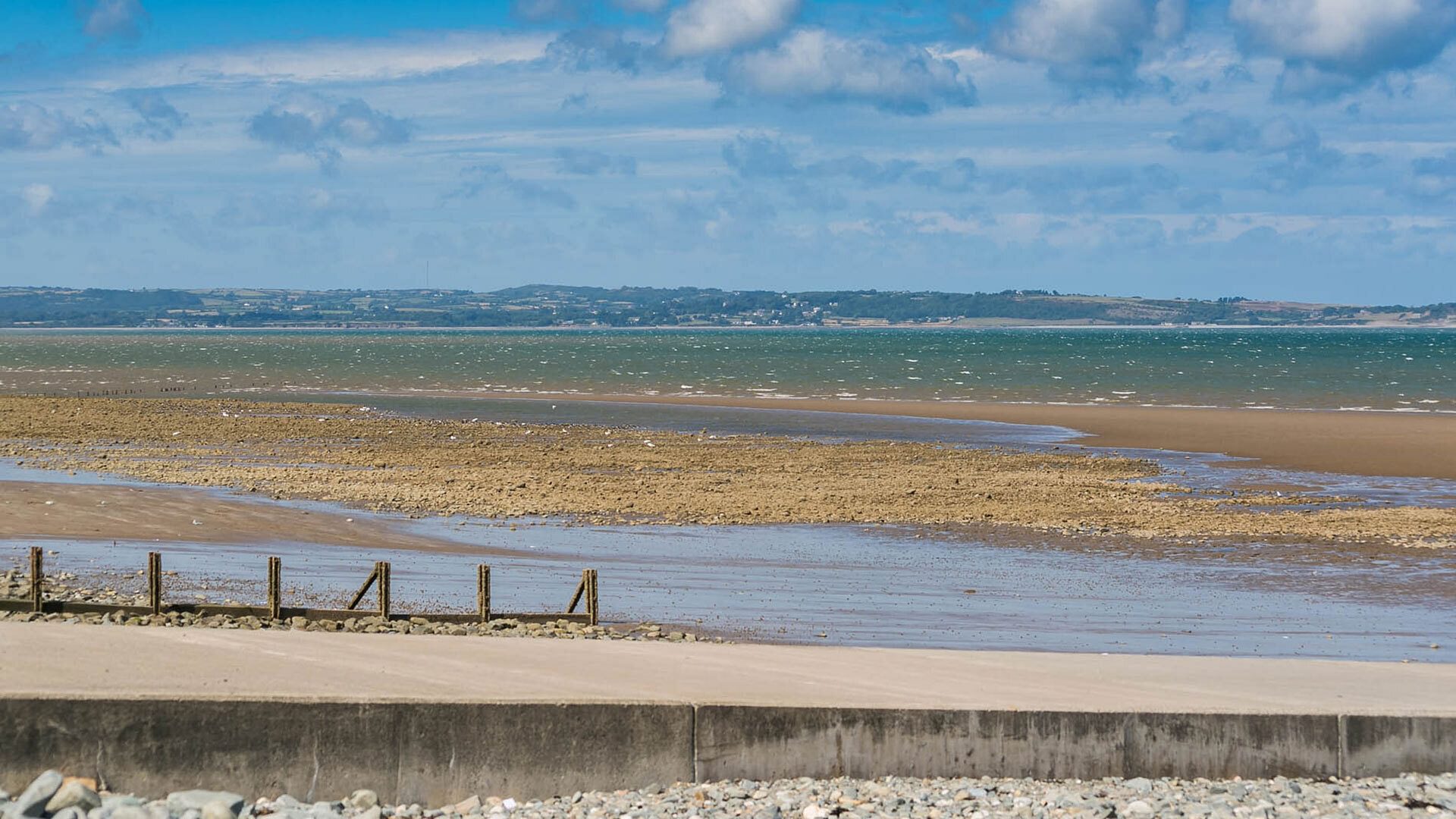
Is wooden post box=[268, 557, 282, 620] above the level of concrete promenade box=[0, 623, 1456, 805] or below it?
above

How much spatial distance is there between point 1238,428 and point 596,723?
130ft

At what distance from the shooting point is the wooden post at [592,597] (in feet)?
50.5

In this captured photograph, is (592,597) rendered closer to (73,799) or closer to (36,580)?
(36,580)

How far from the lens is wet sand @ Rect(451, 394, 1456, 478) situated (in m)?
36.0

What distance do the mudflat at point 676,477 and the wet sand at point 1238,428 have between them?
5.08 metres

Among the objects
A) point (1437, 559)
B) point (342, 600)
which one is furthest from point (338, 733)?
point (1437, 559)

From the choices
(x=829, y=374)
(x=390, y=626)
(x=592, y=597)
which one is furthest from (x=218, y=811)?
(x=829, y=374)

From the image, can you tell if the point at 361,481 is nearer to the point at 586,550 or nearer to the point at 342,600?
the point at 586,550

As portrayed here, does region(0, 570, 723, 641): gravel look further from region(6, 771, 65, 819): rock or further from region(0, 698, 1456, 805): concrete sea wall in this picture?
region(6, 771, 65, 819): rock

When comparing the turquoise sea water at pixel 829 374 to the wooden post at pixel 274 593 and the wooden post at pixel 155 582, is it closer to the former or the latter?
the wooden post at pixel 274 593

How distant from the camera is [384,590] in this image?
15164mm

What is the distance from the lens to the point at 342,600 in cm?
1686

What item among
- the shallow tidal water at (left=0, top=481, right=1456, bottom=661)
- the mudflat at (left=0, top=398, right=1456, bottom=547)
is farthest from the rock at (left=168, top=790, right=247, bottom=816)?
the mudflat at (left=0, top=398, right=1456, bottom=547)

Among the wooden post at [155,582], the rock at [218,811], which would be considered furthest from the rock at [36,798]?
the wooden post at [155,582]
